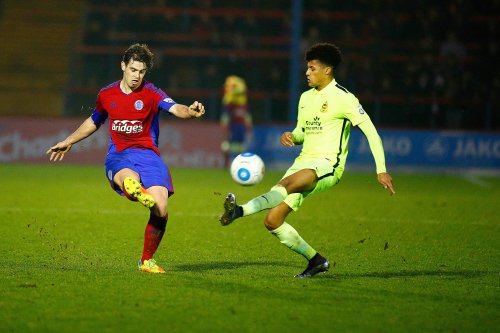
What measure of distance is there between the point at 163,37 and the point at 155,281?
19405 millimetres

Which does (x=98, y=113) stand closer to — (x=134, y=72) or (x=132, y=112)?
(x=132, y=112)

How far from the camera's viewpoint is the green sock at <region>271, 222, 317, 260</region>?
7.52m

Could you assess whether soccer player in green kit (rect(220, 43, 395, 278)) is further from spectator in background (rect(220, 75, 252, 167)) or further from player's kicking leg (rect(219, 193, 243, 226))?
spectator in background (rect(220, 75, 252, 167))

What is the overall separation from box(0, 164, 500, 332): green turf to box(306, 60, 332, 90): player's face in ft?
5.15

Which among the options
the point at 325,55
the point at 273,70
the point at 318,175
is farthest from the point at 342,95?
the point at 273,70

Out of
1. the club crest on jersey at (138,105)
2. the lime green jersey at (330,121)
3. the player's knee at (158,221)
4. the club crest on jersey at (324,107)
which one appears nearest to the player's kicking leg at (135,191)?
the player's knee at (158,221)

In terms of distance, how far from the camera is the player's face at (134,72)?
7.67m

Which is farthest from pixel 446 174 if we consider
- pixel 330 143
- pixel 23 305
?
pixel 23 305

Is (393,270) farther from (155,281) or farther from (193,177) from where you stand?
(193,177)

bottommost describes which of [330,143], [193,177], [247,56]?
[193,177]

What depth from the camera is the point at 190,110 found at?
7.35 metres

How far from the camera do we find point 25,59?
92.5 ft

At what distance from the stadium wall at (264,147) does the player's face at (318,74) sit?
556 inches

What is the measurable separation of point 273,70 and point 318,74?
55.9 feet
